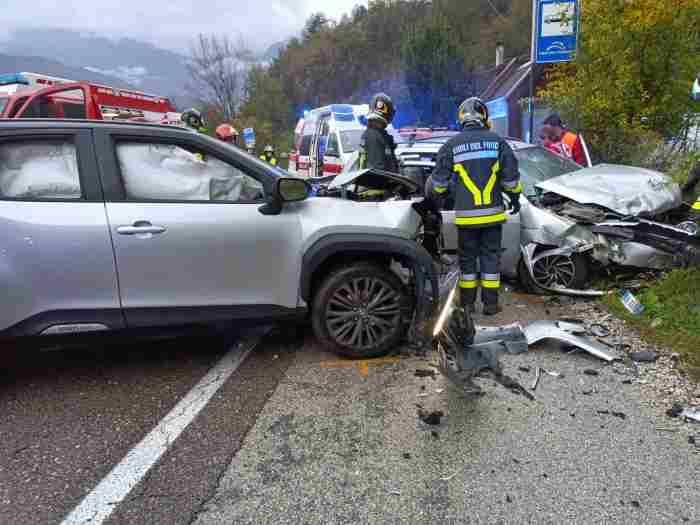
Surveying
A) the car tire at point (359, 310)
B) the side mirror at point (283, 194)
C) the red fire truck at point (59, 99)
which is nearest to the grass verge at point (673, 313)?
the car tire at point (359, 310)

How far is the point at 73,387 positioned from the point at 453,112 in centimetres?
2694

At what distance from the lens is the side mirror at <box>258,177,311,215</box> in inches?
137

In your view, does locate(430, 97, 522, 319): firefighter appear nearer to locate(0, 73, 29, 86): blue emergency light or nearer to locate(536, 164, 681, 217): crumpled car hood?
locate(536, 164, 681, 217): crumpled car hood

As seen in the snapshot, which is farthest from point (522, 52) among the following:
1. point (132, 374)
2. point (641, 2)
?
point (132, 374)

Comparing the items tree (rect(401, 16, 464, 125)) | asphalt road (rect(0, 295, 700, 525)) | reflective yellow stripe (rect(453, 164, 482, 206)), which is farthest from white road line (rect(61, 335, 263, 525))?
tree (rect(401, 16, 464, 125))

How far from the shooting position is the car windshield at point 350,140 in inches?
449

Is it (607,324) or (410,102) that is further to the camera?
(410,102)

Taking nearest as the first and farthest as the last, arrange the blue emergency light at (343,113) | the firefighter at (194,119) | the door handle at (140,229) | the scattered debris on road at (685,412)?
the scattered debris on road at (685,412), the door handle at (140,229), the firefighter at (194,119), the blue emergency light at (343,113)

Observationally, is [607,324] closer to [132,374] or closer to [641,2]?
[132,374]

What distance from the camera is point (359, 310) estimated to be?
12.3 feet

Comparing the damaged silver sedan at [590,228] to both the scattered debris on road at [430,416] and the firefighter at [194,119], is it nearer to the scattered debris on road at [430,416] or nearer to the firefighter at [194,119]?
the scattered debris on road at [430,416]

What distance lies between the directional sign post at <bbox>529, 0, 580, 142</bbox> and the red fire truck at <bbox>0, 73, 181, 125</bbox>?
7.67 metres

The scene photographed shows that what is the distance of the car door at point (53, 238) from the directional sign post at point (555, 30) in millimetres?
7023

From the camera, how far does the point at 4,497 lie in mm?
2434
